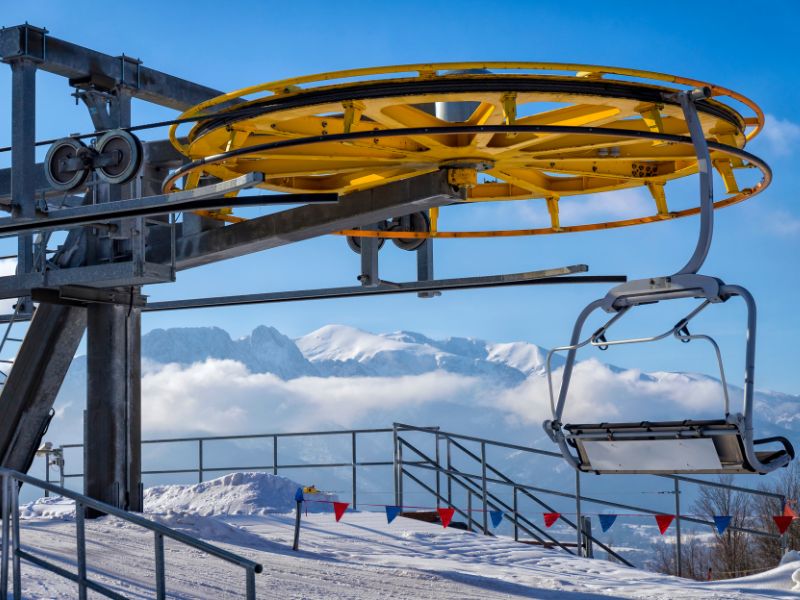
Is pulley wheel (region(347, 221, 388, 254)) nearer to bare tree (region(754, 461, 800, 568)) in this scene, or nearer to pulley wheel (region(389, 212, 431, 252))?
pulley wheel (region(389, 212, 431, 252))

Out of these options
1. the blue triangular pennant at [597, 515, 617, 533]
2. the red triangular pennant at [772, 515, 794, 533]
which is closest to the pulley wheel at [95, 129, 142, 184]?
the blue triangular pennant at [597, 515, 617, 533]

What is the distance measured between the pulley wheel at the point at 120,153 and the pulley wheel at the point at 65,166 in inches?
7.4

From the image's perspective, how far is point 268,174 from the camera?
1417 centimetres

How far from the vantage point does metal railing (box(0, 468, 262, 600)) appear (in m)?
9.10

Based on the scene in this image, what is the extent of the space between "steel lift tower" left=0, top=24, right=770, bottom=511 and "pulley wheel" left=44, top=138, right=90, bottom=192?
0.02 metres

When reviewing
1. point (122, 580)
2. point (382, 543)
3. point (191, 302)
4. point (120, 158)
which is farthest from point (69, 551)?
point (191, 302)

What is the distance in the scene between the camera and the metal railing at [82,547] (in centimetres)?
910

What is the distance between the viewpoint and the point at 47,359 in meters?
17.0

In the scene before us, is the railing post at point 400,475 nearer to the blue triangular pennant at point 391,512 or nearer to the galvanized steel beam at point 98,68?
the blue triangular pennant at point 391,512

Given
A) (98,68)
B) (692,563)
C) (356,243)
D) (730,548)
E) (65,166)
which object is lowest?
(692,563)

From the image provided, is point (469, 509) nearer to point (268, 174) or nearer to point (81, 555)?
point (268, 174)

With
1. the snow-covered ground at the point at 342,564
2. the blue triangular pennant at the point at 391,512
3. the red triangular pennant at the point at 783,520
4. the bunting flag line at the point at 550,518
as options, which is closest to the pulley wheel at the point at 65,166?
the snow-covered ground at the point at 342,564

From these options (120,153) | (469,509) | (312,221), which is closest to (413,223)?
(312,221)

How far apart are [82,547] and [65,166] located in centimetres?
430
